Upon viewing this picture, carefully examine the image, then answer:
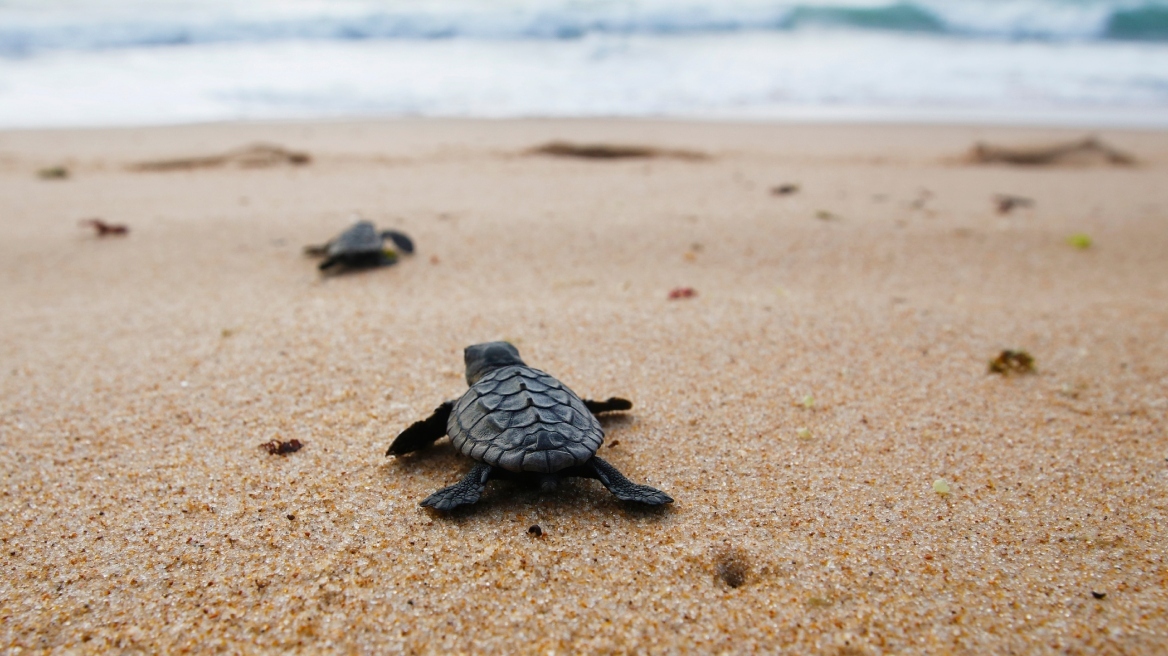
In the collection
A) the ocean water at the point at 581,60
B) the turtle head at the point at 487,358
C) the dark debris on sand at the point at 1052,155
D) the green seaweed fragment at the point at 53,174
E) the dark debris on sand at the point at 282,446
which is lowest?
the dark debris on sand at the point at 282,446

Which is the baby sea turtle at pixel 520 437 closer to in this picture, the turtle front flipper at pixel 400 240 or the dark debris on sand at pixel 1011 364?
the dark debris on sand at pixel 1011 364

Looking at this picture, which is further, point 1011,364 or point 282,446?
point 1011,364

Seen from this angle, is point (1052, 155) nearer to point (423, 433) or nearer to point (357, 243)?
point (357, 243)

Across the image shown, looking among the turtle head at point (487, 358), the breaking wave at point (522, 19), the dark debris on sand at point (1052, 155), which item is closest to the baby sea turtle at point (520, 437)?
the turtle head at point (487, 358)

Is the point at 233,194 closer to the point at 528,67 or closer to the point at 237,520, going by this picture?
the point at 237,520

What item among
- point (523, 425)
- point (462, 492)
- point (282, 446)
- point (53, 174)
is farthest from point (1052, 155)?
point (53, 174)
